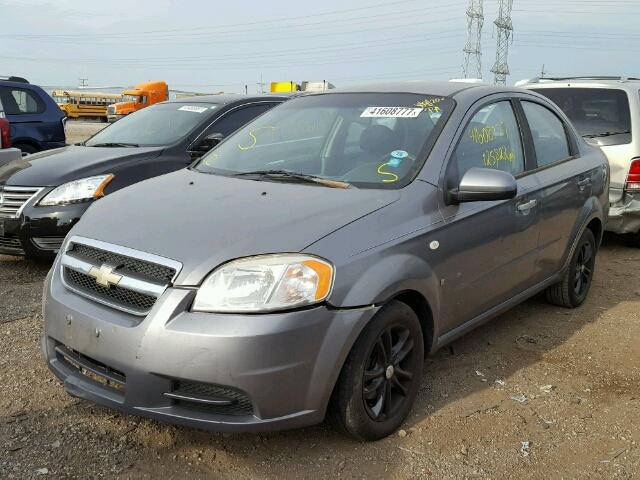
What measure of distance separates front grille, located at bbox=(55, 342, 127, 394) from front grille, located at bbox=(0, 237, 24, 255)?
9.14ft

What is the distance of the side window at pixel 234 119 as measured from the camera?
6.33 metres

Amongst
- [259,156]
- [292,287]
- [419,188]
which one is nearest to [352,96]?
[259,156]

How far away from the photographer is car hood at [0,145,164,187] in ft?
17.6

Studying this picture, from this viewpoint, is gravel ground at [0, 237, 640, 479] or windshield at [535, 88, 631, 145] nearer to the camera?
gravel ground at [0, 237, 640, 479]

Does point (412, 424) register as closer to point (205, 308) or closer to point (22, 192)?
point (205, 308)

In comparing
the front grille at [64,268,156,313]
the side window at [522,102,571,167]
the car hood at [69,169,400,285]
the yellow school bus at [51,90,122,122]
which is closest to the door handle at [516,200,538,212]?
the side window at [522,102,571,167]

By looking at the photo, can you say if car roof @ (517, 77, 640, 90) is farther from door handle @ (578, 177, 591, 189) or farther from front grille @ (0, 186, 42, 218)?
front grille @ (0, 186, 42, 218)

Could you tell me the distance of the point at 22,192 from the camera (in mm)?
5363

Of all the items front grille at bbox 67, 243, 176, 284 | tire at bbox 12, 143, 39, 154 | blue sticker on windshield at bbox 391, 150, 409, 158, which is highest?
blue sticker on windshield at bbox 391, 150, 409, 158

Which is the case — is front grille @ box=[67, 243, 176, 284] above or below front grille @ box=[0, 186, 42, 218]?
above

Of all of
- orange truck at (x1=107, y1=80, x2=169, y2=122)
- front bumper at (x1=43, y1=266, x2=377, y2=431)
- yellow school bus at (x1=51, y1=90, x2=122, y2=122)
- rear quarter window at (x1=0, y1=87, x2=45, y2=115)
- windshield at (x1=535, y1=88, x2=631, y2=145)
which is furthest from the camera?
yellow school bus at (x1=51, y1=90, x2=122, y2=122)

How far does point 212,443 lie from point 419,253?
128 centimetres

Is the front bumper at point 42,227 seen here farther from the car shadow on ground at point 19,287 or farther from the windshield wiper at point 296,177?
the windshield wiper at point 296,177

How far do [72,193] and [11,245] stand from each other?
0.71 m
